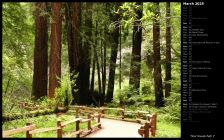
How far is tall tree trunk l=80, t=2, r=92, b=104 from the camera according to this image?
2655cm

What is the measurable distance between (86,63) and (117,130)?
11.1 meters

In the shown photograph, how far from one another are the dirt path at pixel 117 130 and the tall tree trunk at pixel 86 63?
600 centimetres

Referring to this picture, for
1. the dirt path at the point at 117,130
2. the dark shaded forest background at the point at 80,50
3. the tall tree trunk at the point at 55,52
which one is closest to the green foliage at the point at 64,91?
the dark shaded forest background at the point at 80,50

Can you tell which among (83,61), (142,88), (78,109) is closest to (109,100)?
(142,88)

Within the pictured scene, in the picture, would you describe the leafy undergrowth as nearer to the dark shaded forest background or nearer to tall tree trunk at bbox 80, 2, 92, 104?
the dark shaded forest background

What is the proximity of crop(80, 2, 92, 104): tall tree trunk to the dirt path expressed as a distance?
6.00m

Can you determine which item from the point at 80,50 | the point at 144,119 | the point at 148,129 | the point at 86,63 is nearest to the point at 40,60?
the point at 80,50

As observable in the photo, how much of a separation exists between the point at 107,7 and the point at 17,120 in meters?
14.3

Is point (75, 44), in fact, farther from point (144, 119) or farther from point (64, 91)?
point (144, 119)

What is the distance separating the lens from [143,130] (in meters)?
14.1

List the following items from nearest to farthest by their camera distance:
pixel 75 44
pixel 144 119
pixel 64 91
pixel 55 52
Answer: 1. pixel 144 119
2. pixel 64 91
3. pixel 55 52
4. pixel 75 44

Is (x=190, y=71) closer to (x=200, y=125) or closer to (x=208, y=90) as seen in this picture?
(x=208, y=90)

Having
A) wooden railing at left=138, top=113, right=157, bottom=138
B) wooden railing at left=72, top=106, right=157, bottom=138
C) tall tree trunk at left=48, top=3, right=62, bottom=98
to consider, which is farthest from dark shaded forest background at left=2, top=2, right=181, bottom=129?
wooden railing at left=138, top=113, right=157, bottom=138

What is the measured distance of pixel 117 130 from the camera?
55.4 ft
